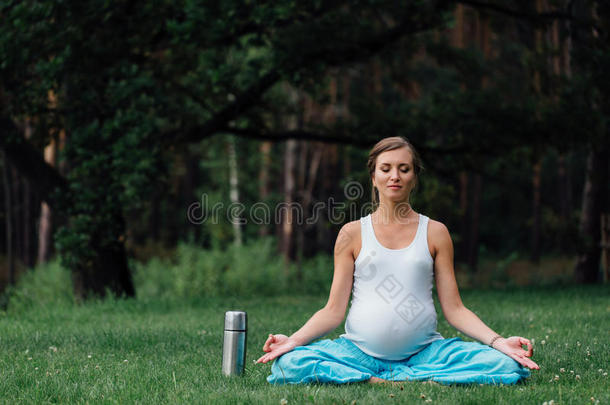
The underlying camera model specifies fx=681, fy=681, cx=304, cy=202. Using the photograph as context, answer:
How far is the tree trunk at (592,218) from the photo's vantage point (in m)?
14.3

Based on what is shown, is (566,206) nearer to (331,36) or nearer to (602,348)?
(331,36)

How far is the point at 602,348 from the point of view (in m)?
5.87

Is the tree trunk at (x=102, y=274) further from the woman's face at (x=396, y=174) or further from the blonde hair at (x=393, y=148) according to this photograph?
the woman's face at (x=396, y=174)

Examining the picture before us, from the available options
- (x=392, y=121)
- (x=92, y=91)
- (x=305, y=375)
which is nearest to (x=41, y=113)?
(x=92, y=91)

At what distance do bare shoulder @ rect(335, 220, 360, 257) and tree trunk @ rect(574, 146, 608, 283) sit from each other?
1097 cm

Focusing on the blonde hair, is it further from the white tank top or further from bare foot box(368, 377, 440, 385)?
bare foot box(368, 377, 440, 385)

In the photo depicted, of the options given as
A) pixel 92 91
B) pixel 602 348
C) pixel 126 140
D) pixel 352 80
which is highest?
pixel 352 80

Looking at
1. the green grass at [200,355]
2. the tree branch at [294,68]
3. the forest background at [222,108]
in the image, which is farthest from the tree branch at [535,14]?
the green grass at [200,355]

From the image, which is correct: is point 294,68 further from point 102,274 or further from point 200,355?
point 200,355

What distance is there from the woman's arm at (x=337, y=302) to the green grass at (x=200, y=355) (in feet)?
1.05

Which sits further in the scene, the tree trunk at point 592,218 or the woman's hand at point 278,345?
the tree trunk at point 592,218

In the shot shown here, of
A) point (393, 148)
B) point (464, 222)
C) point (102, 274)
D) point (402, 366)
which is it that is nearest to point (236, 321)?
point (402, 366)

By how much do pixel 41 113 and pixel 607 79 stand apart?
9.43 m

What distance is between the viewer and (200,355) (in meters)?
5.85
